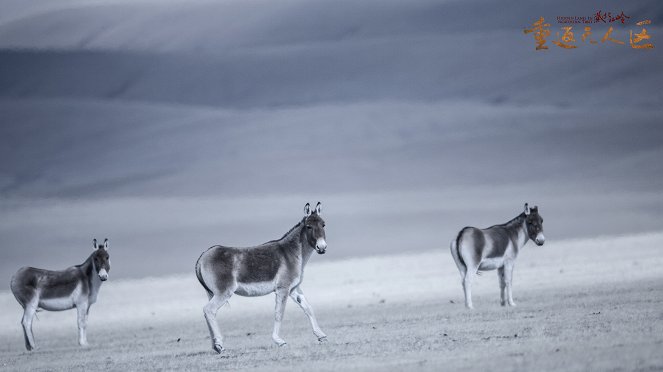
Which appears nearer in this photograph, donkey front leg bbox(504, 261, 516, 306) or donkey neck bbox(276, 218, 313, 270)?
donkey neck bbox(276, 218, 313, 270)

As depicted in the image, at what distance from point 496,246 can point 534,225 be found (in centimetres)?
216

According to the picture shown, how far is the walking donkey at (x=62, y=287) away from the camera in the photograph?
30.7 meters

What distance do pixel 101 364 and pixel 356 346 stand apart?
5.98 m

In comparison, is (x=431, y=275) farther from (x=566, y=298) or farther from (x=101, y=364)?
(x=101, y=364)

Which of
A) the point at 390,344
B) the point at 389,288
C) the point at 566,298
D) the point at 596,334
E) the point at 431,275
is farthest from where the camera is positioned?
the point at 431,275

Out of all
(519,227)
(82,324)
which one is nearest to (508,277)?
(519,227)

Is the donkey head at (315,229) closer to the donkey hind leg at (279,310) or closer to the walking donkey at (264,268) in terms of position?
the walking donkey at (264,268)

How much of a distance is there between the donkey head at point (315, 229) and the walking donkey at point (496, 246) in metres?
10.1

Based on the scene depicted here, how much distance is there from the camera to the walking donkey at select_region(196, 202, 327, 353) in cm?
2275

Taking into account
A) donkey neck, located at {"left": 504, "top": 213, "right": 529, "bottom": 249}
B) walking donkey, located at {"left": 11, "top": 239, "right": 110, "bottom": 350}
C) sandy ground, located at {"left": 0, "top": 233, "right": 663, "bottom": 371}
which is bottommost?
sandy ground, located at {"left": 0, "top": 233, "right": 663, "bottom": 371}

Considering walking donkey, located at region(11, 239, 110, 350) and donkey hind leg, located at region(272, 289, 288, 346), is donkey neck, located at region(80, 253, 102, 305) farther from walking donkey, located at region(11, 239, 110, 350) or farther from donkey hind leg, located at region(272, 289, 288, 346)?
donkey hind leg, located at region(272, 289, 288, 346)

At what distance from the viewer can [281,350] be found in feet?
Answer: 73.6

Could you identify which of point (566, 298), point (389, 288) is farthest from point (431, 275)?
point (566, 298)

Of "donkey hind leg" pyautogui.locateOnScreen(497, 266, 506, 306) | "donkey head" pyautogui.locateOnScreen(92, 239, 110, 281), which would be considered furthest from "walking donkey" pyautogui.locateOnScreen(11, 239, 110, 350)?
"donkey hind leg" pyautogui.locateOnScreen(497, 266, 506, 306)
